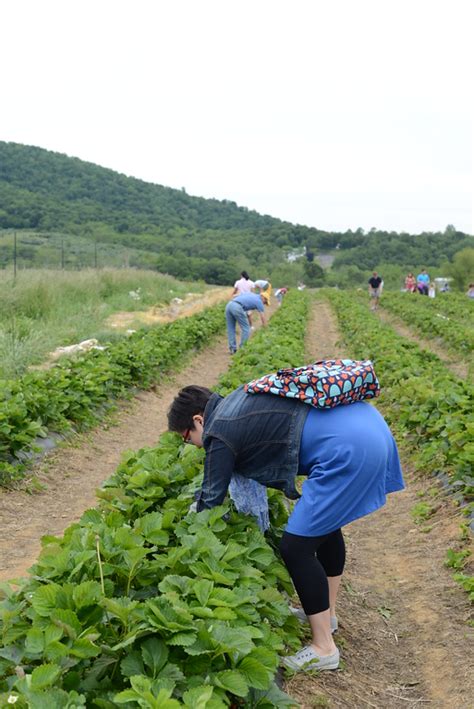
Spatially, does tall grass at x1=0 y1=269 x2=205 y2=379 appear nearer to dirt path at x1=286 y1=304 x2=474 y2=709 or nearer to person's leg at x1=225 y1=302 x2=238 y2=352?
person's leg at x1=225 y1=302 x2=238 y2=352

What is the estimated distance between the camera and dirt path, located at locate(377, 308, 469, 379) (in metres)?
14.7

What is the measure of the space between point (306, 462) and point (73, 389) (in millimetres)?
5504

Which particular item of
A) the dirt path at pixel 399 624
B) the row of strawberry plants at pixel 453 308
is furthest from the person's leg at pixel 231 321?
the row of strawberry plants at pixel 453 308

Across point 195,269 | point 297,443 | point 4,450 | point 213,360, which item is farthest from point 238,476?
point 195,269

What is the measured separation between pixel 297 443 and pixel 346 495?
32 centimetres

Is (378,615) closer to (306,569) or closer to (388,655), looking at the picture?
(388,655)

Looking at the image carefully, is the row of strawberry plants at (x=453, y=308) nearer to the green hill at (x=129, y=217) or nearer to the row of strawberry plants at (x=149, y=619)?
the green hill at (x=129, y=217)

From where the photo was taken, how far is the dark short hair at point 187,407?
131 inches

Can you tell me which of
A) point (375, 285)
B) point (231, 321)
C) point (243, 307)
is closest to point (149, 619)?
point (243, 307)

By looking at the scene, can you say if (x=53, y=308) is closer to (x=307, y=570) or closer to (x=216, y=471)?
(x=216, y=471)

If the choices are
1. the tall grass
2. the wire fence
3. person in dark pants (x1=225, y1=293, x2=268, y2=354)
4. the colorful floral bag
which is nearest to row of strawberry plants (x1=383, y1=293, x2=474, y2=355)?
person in dark pants (x1=225, y1=293, x2=268, y2=354)

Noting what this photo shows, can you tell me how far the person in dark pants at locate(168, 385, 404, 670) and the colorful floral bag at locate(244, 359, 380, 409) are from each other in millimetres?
53

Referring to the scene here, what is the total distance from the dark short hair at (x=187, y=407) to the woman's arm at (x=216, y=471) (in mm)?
225

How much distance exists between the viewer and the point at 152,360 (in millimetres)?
11164
